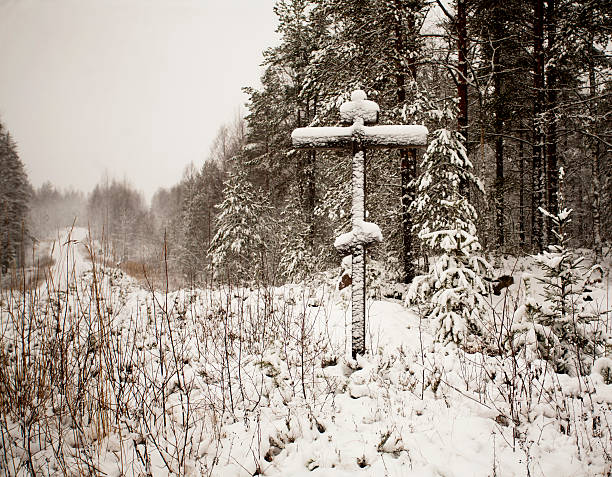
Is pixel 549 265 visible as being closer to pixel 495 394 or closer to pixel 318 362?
pixel 495 394

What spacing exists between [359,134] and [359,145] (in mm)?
139

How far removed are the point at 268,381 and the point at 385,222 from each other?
731 centimetres

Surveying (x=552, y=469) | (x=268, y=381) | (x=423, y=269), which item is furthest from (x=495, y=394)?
(x=423, y=269)

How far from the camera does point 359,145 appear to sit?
12.5 ft

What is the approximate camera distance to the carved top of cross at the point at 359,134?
3.78 meters

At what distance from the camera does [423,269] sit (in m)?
8.88

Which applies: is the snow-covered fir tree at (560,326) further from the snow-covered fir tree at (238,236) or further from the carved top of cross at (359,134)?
the snow-covered fir tree at (238,236)

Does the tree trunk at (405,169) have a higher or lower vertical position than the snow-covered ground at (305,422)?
higher

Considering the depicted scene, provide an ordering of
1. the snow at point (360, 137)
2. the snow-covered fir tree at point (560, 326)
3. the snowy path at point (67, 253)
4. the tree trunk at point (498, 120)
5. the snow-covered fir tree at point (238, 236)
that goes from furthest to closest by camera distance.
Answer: the snow-covered fir tree at point (238, 236)
the tree trunk at point (498, 120)
the snow at point (360, 137)
the snow-covered fir tree at point (560, 326)
the snowy path at point (67, 253)

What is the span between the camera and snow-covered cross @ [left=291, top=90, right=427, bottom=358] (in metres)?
3.70

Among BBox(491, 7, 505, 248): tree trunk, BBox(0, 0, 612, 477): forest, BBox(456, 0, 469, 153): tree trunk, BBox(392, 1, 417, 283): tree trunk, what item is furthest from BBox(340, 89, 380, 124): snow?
BBox(491, 7, 505, 248): tree trunk

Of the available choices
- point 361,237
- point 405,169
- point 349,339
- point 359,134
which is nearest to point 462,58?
point 405,169

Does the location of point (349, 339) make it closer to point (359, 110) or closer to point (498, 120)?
point (359, 110)

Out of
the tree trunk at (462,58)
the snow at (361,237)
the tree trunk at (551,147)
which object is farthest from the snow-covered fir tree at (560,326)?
the tree trunk at (551,147)
